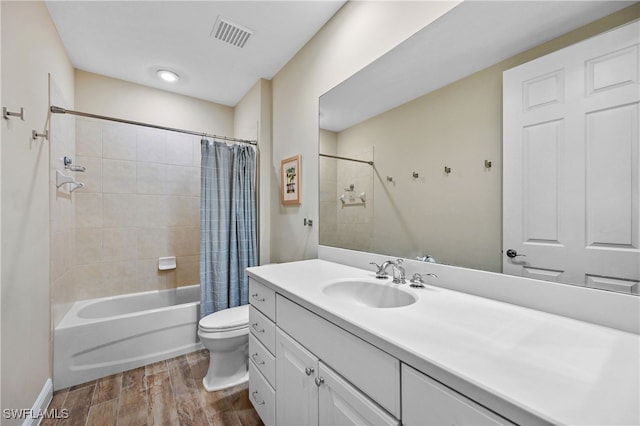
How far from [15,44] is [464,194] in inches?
88.2

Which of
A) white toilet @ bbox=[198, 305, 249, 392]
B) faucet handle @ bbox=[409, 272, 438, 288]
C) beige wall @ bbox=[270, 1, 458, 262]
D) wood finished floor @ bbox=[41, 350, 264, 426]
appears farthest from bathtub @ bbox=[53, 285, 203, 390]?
faucet handle @ bbox=[409, 272, 438, 288]

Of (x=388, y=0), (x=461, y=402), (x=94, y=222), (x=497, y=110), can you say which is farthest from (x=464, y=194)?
(x=94, y=222)

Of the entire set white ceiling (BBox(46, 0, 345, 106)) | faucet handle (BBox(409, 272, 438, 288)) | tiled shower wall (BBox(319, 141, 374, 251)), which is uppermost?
white ceiling (BBox(46, 0, 345, 106))

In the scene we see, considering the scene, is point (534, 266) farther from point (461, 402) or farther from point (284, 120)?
point (284, 120)

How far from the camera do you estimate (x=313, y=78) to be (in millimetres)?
1979

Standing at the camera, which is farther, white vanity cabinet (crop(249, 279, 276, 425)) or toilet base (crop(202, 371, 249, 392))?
toilet base (crop(202, 371, 249, 392))

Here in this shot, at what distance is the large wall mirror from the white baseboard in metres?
1.93

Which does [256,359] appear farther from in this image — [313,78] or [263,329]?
[313,78]

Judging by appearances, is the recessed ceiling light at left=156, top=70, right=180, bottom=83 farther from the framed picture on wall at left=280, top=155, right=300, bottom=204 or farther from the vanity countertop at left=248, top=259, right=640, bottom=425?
the vanity countertop at left=248, top=259, right=640, bottom=425

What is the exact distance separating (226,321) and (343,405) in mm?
1255

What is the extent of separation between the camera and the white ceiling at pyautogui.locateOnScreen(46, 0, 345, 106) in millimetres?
1678

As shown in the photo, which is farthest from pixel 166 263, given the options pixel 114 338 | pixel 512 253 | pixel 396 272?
pixel 512 253

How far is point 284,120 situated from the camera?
2.34m

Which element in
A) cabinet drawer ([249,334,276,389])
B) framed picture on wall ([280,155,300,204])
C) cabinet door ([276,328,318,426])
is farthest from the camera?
framed picture on wall ([280,155,300,204])
